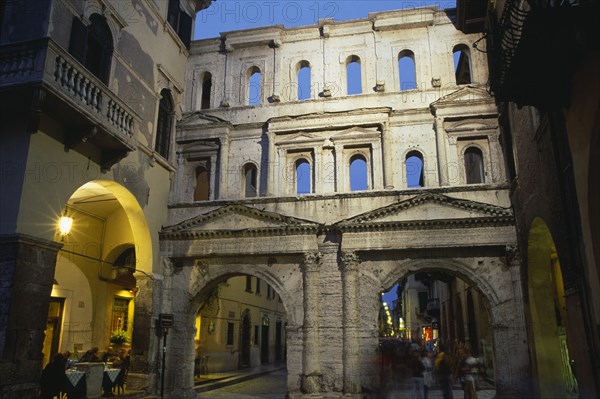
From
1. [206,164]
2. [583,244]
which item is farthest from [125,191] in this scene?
[583,244]

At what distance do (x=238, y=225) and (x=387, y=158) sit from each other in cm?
557

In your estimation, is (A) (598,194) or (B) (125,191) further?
(B) (125,191)

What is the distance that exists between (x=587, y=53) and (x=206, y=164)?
13.5 meters

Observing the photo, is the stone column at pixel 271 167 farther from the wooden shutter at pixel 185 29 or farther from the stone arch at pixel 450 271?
the wooden shutter at pixel 185 29

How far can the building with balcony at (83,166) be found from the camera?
1010cm

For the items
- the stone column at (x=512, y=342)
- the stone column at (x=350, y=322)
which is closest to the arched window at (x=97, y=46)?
the stone column at (x=350, y=322)

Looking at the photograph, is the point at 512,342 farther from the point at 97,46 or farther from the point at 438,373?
the point at 97,46

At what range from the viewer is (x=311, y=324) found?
15.1 meters

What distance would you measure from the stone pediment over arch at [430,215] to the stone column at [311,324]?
1.60 meters

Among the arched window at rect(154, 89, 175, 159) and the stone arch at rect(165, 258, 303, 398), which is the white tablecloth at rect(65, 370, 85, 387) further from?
the arched window at rect(154, 89, 175, 159)

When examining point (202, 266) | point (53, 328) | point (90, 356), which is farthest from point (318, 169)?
point (53, 328)

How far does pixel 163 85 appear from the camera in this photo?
17.3 meters

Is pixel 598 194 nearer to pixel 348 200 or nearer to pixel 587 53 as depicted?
pixel 587 53

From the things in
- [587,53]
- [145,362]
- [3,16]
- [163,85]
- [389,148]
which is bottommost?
[145,362]
